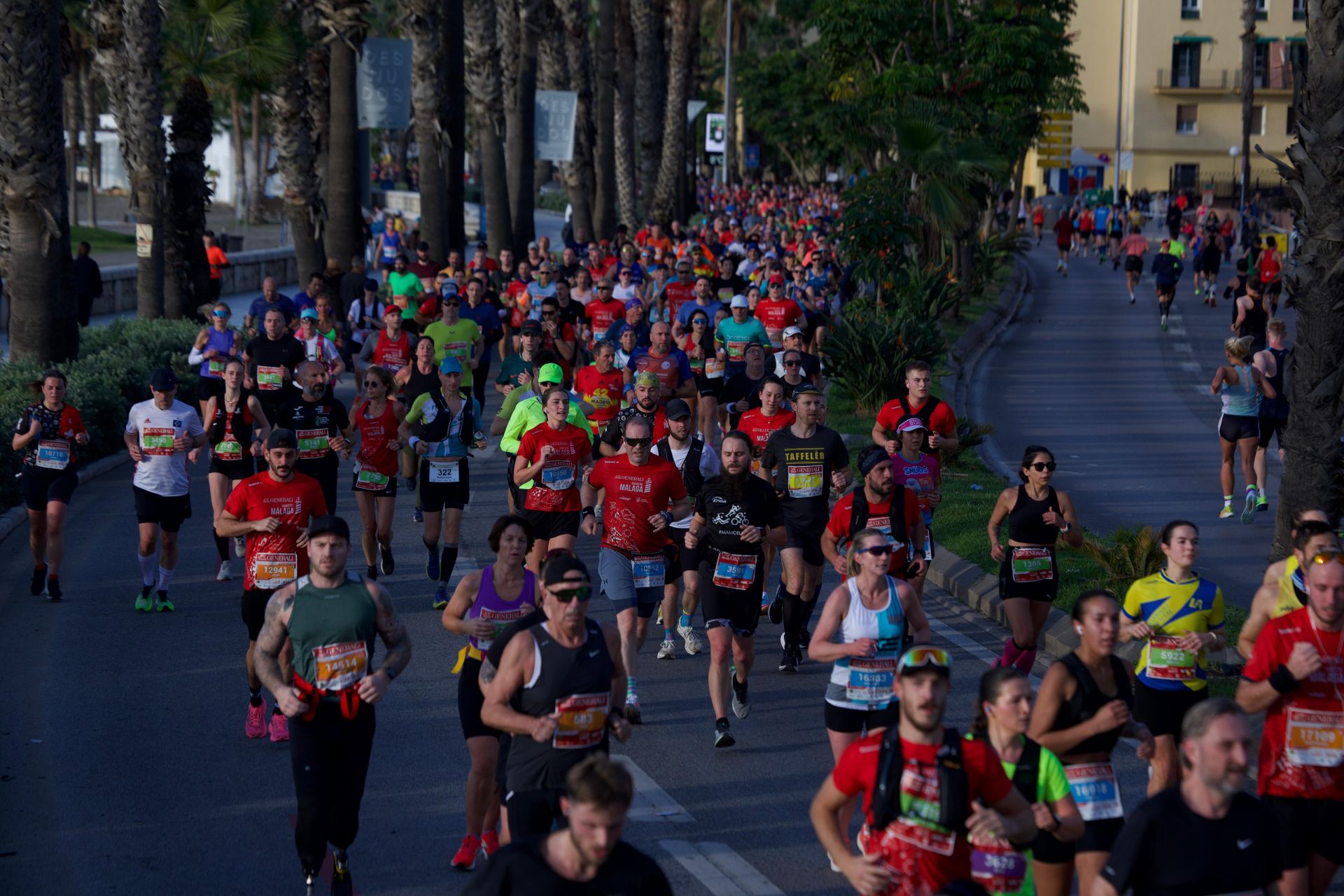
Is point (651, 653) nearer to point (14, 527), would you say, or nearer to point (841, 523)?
point (841, 523)

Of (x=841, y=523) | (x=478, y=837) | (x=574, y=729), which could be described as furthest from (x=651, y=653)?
(x=574, y=729)

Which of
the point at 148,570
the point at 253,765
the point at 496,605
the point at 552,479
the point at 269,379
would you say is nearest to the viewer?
the point at 496,605

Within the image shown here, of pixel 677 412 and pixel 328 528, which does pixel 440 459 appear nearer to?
pixel 677 412

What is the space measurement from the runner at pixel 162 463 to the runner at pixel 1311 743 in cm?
840

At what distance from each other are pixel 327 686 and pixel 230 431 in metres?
6.79

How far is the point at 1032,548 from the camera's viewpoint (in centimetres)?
1031

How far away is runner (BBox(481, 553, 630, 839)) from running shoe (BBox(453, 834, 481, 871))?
1236 millimetres

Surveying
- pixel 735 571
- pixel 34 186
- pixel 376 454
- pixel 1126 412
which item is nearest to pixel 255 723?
pixel 735 571

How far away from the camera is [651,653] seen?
39.3ft

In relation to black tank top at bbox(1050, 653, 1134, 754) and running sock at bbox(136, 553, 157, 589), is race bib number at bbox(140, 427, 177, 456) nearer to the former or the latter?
running sock at bbox(136, 553, 157, 589)

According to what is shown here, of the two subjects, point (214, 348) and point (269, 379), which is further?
point (214, 348)

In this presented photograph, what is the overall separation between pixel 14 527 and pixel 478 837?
372 inches

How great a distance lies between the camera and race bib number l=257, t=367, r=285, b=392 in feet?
47.2

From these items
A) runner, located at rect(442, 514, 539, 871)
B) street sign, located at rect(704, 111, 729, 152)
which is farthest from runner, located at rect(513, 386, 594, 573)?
street sign, located at rect(704, 111, 729, 152)
